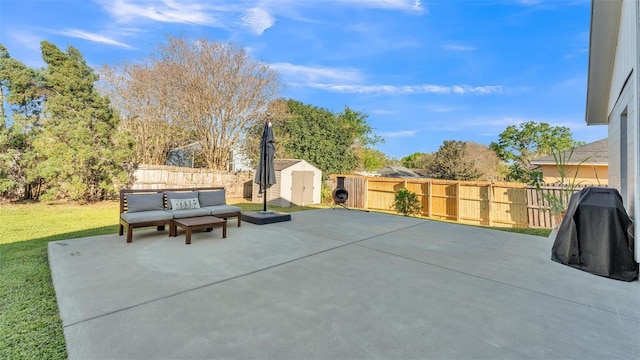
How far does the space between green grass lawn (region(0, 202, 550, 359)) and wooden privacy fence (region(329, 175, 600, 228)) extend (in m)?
9.31

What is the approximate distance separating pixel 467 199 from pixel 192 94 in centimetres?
1363

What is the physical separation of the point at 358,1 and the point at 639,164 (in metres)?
8.10

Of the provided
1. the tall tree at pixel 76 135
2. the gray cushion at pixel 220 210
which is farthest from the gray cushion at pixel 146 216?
the tall tree at pixel 76 135

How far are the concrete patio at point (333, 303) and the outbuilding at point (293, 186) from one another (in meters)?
7.28

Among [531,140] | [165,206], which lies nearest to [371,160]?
[531,140]

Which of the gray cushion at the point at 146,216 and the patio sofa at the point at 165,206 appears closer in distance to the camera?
the gray cushion at the point at 146,216

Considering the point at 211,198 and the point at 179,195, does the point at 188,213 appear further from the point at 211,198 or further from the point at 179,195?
the point at 211,198

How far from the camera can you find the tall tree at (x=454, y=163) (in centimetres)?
1684

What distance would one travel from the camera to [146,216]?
4.71 metres

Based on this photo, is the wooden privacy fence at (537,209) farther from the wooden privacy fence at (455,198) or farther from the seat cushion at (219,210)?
the seat cushion at (219,210)

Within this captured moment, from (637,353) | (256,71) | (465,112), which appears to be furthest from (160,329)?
(465,112)

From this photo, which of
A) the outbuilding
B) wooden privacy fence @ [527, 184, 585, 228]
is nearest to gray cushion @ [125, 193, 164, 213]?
the outbuilding

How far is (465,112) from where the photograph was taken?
62.9 feet

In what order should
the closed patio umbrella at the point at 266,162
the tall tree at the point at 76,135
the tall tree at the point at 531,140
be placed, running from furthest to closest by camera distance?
the tall tree at the point at 531,140 → the tall tree at the point at 76,135 → the closed patio umbrella at the point at 266,162
